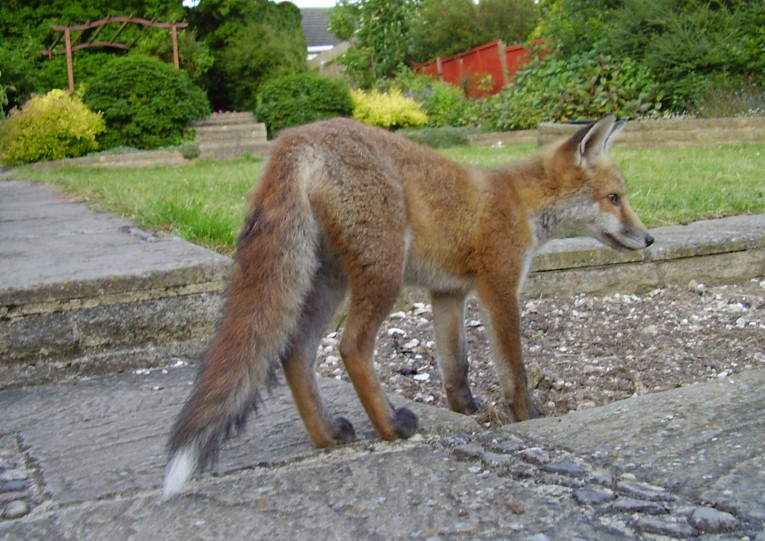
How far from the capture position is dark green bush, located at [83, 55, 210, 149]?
68.2 feet

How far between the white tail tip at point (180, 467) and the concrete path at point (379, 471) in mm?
68

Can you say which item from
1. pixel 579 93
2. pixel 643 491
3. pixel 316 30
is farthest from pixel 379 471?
pixel 316 30

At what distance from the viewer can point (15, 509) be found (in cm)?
257

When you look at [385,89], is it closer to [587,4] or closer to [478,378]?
[587,4]

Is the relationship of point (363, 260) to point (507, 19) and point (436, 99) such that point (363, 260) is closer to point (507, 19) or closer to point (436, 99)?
point (436, 99)

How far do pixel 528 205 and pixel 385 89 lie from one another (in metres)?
23.6

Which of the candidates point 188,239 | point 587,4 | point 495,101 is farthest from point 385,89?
point 188,239

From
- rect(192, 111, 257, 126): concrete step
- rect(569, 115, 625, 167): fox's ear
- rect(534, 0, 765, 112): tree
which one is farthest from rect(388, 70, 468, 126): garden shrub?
rect(569, 115, 625, 167): fox's ear

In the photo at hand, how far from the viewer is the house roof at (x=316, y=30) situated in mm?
56750

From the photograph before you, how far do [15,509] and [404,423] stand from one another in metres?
1.26

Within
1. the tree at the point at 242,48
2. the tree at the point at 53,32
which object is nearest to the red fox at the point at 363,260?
the tree at the point at 53,32

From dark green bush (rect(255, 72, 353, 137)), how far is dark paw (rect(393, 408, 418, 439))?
18903 mm

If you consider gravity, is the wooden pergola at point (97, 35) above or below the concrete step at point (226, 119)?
above

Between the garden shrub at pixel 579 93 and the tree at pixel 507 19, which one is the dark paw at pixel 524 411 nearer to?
the garden shrub at pixel 579 93
